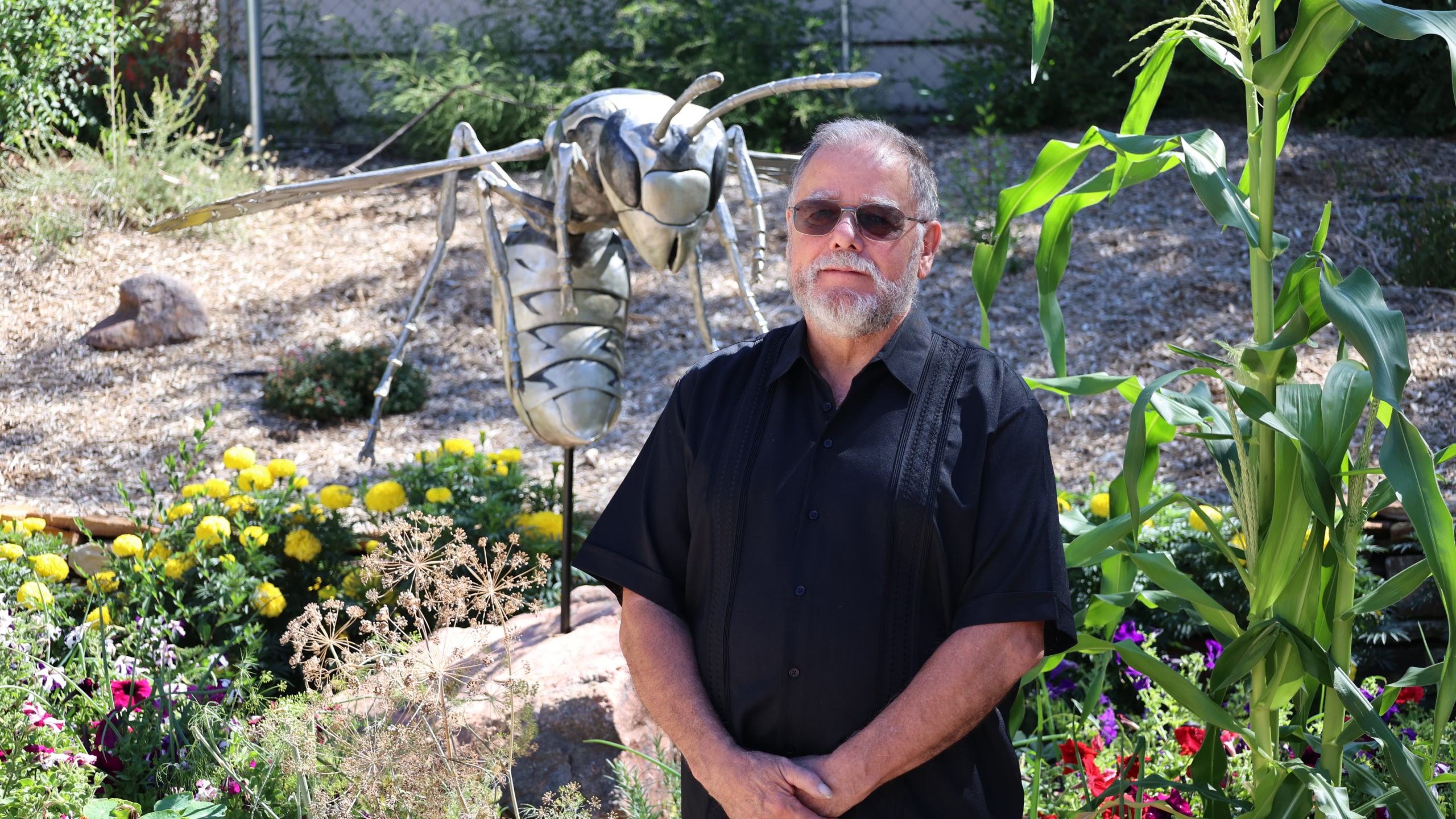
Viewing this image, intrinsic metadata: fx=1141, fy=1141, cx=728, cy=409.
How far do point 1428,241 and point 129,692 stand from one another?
613 cm

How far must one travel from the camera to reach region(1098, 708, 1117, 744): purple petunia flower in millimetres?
2852

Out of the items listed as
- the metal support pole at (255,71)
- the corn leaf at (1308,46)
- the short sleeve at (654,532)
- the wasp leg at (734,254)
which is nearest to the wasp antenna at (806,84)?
the wasp leg at (734,254)

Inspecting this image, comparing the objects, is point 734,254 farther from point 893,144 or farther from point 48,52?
point 48,52

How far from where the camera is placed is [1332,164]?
23.9 feet

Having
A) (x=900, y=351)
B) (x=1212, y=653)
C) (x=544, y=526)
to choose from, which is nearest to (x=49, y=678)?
(x=544, y=526)

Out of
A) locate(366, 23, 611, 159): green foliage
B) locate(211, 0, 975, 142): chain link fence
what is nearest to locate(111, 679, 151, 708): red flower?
locate(366, 23, 611, 159): green foliage

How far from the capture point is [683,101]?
2754 millimetres

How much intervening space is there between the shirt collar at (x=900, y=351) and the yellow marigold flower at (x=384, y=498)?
2165 millimetres

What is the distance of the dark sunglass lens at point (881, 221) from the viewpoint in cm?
180

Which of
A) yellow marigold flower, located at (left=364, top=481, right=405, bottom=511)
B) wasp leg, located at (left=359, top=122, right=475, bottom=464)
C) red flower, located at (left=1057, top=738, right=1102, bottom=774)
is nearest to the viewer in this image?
red flower, located at (left=1057, top=738, right=1102, bottom=774)

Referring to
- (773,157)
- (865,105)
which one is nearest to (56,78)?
(865,105)

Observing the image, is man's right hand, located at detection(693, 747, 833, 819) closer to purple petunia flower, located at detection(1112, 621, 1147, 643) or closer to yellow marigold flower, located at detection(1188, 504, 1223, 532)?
purple petunia flower, located at detection(1112, 621, 1147, 643)

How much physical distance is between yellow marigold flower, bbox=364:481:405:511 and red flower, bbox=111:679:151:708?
0.91 m

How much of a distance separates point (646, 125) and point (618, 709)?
150 cm
